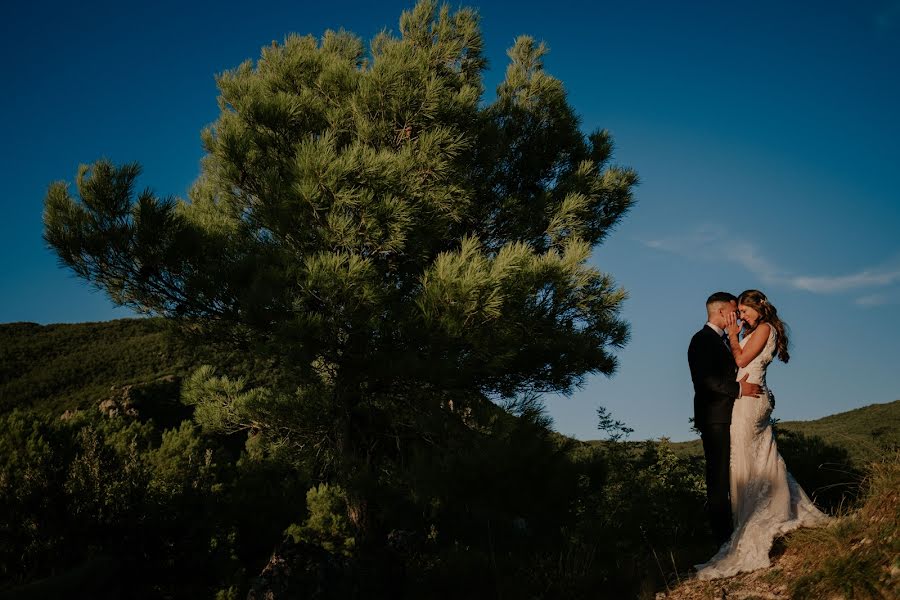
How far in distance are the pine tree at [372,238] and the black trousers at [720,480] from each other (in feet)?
8.48

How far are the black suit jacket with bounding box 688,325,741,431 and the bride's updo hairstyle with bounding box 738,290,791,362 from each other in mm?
364

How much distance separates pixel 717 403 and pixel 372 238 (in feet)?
13.8

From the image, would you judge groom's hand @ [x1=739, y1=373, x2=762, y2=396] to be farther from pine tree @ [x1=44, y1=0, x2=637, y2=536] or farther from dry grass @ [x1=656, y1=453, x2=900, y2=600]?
pine tree @ [x1=44, y1=0, x2=637, y2=536]

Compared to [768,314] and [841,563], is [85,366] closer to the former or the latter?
[768,314]

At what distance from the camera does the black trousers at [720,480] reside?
13.4 ft

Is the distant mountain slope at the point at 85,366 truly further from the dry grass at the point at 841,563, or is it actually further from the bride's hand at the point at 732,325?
the dry grass at the point at 841,563

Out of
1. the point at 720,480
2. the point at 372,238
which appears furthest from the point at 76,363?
the point at 720,480

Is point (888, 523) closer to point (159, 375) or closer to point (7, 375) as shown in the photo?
point (159, 375)

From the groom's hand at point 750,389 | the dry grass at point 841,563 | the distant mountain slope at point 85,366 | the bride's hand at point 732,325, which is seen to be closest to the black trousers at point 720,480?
the groom's hand at point 750,389

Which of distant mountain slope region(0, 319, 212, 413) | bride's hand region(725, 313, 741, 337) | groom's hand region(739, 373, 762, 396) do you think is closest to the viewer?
groom's hand region(739, 373, 762, 396)

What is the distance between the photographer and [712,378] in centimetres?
410

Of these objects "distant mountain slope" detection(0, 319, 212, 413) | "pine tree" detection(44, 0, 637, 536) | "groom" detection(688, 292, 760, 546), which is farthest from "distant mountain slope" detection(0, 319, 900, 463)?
"groom" detection(688, 292, 760, 546)

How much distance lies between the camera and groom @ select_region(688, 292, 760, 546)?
4082mm

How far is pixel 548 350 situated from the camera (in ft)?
24.9
